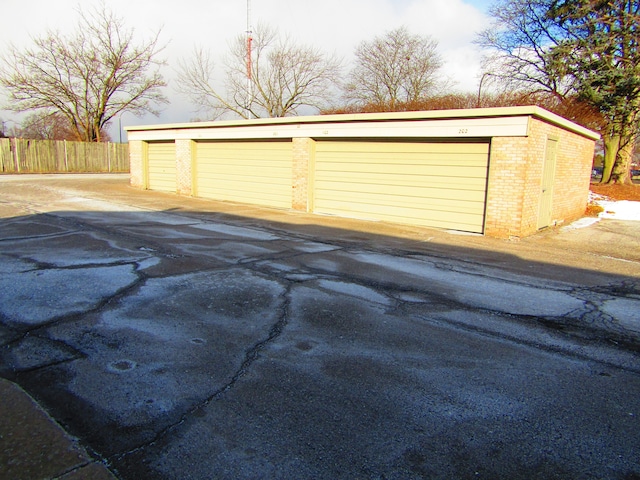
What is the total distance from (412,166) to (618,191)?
16572mm

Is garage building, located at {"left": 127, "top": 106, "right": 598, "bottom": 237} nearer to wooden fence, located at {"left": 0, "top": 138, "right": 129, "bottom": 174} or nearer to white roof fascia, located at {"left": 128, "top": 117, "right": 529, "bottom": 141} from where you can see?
white roof fascia, located at {"left": 128, "top": 117, "right": 529, "bottom": 141}

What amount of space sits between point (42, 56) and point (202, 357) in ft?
122

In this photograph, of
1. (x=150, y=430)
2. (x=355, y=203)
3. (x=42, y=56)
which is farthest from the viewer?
(x=42, y=56)

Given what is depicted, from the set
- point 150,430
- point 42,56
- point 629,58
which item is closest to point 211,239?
point 150,430

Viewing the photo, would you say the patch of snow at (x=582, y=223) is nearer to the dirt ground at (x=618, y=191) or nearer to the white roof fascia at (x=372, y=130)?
the white roof fascia at (x=372, y=130)

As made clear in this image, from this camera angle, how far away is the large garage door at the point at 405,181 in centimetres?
1131

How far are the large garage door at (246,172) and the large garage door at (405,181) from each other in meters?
1.52

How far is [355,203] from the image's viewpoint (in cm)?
1359

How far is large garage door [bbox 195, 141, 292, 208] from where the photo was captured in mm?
15375

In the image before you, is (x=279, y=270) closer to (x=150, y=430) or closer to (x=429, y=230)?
(x=150, y=430)

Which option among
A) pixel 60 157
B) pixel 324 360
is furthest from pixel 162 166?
pixel 324 360

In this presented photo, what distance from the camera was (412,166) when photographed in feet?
40.1

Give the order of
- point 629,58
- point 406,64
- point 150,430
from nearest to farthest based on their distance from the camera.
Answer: point 150,430
point 629,58
point 406,64

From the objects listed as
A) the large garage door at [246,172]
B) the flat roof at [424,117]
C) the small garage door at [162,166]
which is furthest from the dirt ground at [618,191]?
the small garage door at [162,166]
